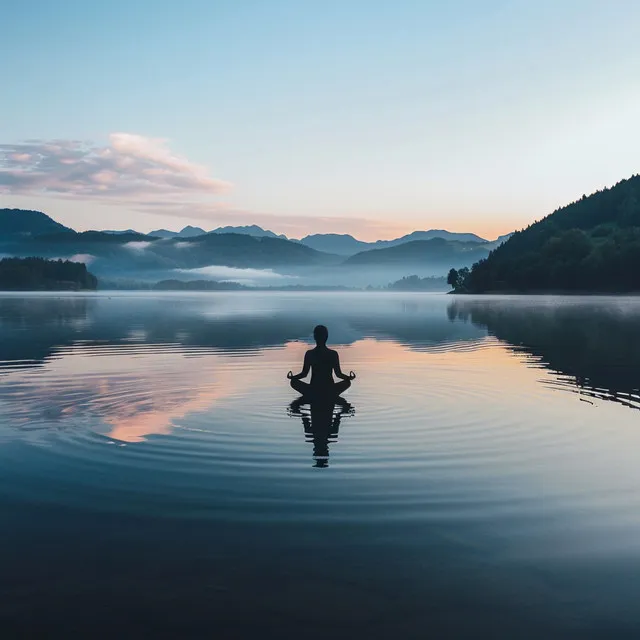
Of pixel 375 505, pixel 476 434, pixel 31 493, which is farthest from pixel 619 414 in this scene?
pixel 31 493

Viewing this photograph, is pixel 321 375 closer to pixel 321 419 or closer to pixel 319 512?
pixel 321 419

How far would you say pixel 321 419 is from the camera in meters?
21.3

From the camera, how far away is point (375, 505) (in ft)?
41.4

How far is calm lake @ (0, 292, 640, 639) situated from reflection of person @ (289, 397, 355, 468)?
144 mm

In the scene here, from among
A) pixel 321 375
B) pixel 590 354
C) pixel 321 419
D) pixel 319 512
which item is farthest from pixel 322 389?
pixel 590 354

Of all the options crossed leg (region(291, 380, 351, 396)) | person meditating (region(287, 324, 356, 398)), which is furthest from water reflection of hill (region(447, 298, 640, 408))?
person meditating (region(287, 324, 356, 398))

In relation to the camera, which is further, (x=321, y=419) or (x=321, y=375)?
(x=321, y=375)

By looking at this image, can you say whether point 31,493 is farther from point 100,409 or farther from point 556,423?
point 556,423

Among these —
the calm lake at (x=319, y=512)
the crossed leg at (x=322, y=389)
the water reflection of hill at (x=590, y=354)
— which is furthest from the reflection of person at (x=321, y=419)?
the water reflection of hill at (x=590, y=354)

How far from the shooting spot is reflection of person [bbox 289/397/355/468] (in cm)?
1698

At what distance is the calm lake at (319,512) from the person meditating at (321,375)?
2.77 ft

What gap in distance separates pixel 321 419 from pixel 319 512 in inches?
362

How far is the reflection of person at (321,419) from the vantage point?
17.0 metres

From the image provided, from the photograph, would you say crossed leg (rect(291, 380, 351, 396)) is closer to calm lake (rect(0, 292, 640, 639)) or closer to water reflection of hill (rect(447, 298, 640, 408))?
calm lake (rect(0, 292, 640, 639))
